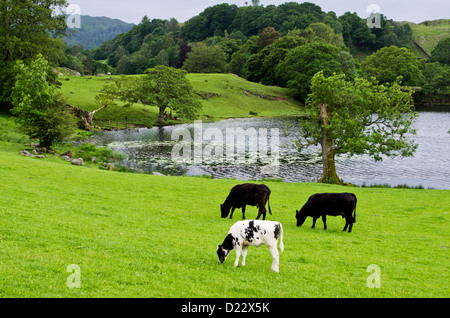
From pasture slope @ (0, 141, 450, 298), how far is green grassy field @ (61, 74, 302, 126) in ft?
202

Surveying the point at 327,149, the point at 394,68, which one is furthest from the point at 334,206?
the point at 394,68

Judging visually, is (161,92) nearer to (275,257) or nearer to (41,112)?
(41,112)

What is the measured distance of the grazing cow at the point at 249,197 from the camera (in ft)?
61.7

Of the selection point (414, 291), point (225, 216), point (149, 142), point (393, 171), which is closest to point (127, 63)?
point (149, 142)

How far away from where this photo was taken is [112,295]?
8.79 m

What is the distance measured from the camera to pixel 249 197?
19031 millimetres

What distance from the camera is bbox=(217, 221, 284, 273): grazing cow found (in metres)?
Result: 10.8

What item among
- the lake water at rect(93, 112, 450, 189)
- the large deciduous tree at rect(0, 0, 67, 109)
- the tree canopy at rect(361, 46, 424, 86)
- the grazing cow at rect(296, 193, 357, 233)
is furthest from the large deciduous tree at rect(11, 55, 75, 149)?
the tree canopy at rect(361, 46, 424, 86)

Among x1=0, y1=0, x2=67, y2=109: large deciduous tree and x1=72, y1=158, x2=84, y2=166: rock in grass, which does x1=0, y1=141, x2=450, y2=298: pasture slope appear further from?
x1=0, y1=0, x2=67, y2=109: large deciduous tree

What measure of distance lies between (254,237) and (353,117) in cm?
3083

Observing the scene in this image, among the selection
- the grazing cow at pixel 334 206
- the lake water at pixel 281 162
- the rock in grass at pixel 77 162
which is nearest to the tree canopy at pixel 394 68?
the lake water at pixel 281 162

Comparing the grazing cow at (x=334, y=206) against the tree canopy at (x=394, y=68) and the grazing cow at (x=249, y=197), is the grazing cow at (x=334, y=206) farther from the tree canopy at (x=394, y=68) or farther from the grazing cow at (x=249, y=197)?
the tree canopy at (x=394, y=68)

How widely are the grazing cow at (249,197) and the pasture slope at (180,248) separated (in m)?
1.10

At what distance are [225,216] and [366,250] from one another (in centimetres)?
773
